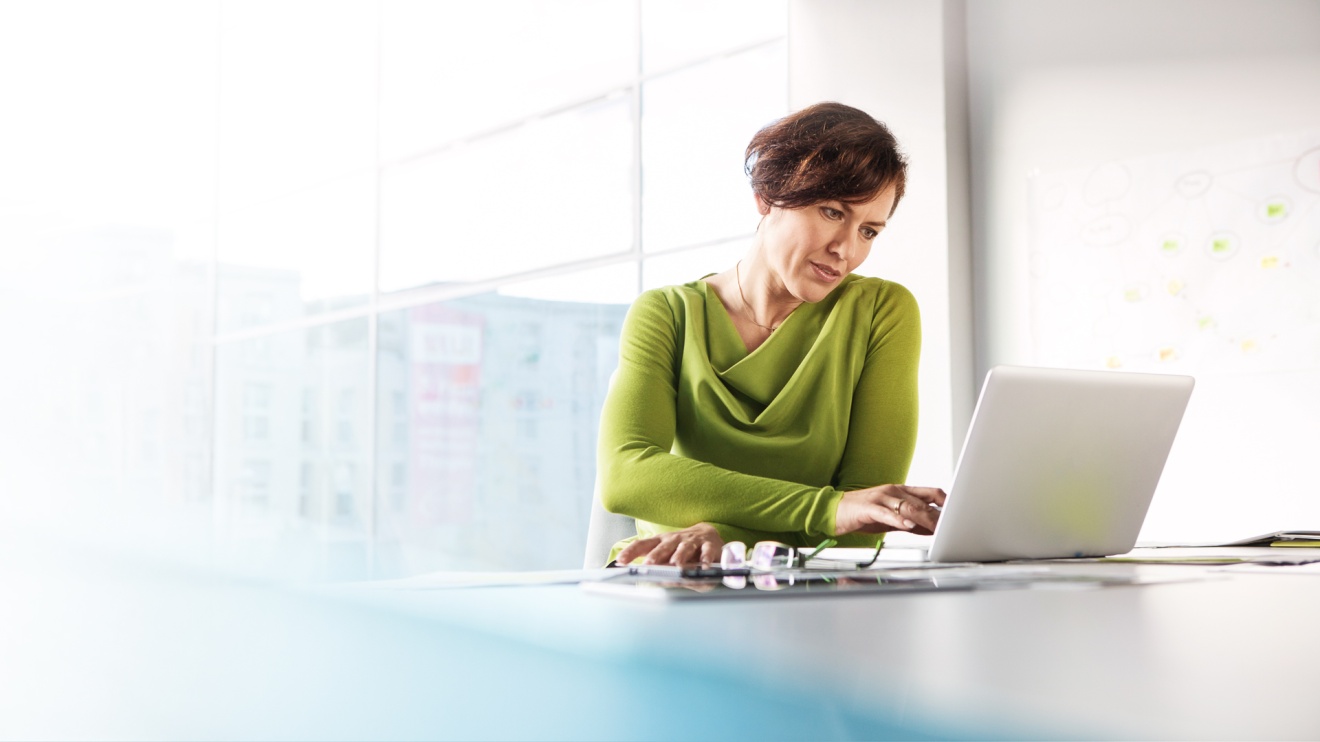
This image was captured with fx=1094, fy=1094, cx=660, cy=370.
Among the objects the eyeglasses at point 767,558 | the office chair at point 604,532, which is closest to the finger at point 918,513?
the eyeglasses at point 767,558

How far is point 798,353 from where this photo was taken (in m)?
1.81

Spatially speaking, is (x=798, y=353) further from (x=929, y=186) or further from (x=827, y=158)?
(x=929, y=186)

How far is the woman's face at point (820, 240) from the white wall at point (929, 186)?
174 cm

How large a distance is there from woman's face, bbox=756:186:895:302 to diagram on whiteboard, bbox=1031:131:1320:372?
1662 mm

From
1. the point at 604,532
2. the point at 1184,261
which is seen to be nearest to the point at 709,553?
the point at 604,532

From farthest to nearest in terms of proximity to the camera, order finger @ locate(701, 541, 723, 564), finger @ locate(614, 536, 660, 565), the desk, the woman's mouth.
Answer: the woman's mouth
finger @ locate(614, 536, 660, 565)
finger @ locate(701, 541, 723, 564)
the desk

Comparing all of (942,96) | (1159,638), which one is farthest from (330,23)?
(1159,638)

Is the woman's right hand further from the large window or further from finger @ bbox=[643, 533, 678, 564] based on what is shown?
the large window

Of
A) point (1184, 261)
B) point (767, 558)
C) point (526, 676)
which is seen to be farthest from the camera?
point (1184, 261)

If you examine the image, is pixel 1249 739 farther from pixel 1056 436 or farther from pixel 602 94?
pixel 602 94

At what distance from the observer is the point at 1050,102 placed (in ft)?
11.1

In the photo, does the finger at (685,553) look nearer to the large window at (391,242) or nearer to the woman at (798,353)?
the woman at (798,353)

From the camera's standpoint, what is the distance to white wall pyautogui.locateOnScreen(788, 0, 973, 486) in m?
3.44

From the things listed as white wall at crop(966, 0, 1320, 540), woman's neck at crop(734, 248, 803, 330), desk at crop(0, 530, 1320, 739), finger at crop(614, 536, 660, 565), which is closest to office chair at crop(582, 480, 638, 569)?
woman's neck at crop(734, 248, 803, 330)
